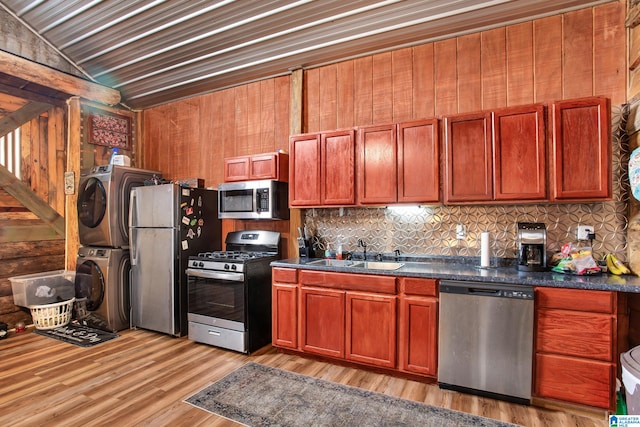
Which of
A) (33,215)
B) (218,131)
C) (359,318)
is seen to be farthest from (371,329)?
(33,215)

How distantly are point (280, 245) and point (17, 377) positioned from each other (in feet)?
8.28

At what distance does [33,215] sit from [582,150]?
591 centimetres

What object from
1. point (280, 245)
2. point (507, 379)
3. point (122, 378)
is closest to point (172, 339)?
point (122, 378)

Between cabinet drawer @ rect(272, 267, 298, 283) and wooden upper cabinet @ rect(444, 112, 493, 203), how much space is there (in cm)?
152

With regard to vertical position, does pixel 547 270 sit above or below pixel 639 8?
below

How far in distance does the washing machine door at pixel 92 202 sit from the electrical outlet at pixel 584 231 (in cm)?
484

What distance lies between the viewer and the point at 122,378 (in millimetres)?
2682

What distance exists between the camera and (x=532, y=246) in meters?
2.56

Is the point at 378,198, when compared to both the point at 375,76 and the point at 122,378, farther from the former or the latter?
the point at 122,378

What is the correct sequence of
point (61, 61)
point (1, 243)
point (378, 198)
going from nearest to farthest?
point (378, 198) < point (1, 243) < point (61, 61)

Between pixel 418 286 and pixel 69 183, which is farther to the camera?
pixel 69 183

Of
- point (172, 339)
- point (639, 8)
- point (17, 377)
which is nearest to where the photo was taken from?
point (639, 8)

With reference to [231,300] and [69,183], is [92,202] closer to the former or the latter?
[69,183]

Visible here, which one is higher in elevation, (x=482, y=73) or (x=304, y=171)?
(x=482, y=73)
